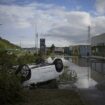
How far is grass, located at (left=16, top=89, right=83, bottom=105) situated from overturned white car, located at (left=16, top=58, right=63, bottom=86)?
1076 mm

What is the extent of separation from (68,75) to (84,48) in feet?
182

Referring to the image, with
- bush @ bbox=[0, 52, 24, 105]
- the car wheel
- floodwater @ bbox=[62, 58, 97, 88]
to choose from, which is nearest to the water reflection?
floodwater @ bbox=[62, 58, 97, 88]

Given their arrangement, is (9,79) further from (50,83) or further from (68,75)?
(68,75)

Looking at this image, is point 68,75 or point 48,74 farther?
point 68,75

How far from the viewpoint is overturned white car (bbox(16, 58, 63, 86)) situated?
48.4 ft

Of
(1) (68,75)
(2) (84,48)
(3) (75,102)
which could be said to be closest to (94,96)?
Answer: (3) (75,102)

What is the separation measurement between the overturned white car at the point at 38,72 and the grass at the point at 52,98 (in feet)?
3.53

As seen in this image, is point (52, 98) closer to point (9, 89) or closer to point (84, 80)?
point (9, 89)

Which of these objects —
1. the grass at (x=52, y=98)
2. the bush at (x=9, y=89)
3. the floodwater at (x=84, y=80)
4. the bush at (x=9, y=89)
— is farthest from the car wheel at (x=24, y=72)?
the floodwater at (x=84, y=80)

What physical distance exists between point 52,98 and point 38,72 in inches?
149

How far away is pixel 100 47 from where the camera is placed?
56.2 metres

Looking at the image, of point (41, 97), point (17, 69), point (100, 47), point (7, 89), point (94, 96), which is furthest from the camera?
point (100, 47)

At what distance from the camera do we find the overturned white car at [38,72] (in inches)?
580

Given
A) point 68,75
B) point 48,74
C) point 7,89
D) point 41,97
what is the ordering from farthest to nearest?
1. point 68,75
2. point 48,74
3. point 41,97
4. point 7,89
